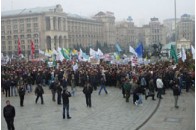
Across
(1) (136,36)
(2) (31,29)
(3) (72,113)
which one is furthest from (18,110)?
(1) (136,36)

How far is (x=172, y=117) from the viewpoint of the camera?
14273 millimetres


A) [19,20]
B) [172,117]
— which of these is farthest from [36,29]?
[172,117]

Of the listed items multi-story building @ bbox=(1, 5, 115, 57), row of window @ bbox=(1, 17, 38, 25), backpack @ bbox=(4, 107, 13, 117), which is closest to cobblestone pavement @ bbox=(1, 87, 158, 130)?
backpack @ bbox=(4, 107, 13, 117)

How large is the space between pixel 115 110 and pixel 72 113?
1772 millimetres

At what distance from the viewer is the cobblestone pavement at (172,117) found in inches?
503

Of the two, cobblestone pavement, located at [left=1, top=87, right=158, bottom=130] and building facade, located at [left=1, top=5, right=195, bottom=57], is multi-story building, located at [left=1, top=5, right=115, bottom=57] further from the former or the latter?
cobblestone pavement, located at [left=1, top=87, right=158, bottom=130]

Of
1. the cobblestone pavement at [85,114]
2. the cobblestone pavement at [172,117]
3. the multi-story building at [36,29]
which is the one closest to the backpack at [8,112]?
the cobblestone pavement at [85,114]

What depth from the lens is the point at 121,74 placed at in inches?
916

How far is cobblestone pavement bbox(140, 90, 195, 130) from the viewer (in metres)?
12.8

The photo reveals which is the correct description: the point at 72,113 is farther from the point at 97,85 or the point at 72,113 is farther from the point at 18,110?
the point at 97,85

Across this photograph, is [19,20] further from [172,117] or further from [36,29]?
[172,117]

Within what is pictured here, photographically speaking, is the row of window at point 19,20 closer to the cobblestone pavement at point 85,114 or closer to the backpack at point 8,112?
the cobblestone pavement at point 85,114

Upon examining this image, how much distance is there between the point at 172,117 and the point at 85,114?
10.8 feet

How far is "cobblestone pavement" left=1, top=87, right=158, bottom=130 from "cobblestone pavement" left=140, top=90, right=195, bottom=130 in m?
0.38
